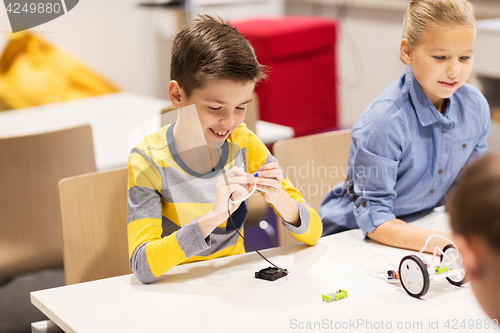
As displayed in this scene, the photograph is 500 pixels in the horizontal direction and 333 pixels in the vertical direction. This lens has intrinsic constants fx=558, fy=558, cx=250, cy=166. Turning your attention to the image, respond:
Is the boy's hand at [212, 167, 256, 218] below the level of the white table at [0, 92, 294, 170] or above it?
above

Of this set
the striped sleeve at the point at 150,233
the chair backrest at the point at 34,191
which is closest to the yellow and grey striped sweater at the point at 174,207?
the striped sleeve at the point at 150,233

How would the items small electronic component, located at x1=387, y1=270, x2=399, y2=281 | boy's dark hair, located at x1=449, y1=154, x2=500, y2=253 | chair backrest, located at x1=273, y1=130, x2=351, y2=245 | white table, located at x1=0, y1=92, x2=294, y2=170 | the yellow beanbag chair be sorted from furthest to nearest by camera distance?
the yellow beanbag chair < white table, located at x1=0, y1=92, x2=294, y2=170 < chair backrest, located at x1=273, y1=130, x2=351, y2=245 < small electronic component, located at x1=387, y1=270, x2=399, y2=281 < boy's dark hair, located at x1=449, y1=154, x2=500, y2=253

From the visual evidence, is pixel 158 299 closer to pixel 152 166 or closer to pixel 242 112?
pixel 152 166

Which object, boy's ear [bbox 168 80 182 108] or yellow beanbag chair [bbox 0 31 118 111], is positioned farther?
yellow beanbag chair [bbox 0 31 118 111]

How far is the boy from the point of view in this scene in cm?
103

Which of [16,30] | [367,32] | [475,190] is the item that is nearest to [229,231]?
[475,190]

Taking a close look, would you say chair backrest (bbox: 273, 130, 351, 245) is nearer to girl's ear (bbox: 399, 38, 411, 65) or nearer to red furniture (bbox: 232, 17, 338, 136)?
girl's ear (bbox: 399, 38, 411, 65)

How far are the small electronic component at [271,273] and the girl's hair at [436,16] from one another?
0.61m

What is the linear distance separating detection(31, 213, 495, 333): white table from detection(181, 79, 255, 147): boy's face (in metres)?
0.26

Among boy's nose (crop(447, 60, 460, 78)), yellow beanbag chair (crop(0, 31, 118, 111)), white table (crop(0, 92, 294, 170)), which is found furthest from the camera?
yellow beanbag chair (crop(0, 31, 118, 111))

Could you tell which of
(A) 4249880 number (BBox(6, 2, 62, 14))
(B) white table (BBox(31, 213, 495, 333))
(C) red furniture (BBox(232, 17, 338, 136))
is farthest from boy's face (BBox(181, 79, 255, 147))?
(C) red furniture (BBox(232, 17, 338, 136))

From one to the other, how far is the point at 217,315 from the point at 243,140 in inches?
17.9

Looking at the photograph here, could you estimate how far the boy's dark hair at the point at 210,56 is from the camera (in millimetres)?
1065

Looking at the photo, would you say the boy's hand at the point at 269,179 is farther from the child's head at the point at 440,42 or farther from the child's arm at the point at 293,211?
the child's head at the point at 440,42
